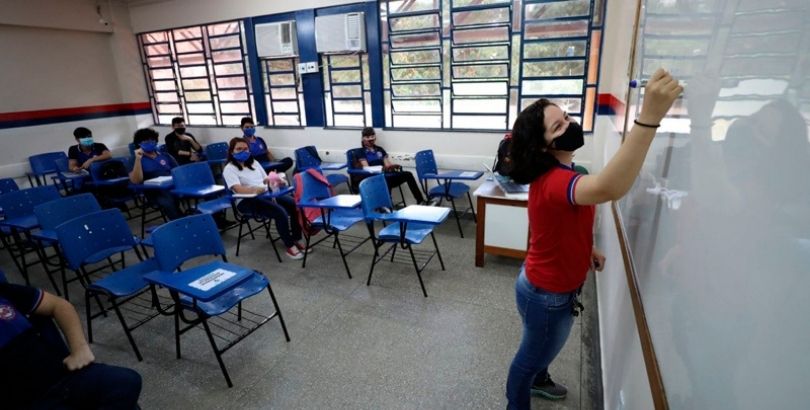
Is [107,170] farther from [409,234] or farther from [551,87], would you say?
[551,87]

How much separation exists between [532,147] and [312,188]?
3.02m

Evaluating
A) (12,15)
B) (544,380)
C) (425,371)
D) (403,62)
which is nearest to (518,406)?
(544,380)

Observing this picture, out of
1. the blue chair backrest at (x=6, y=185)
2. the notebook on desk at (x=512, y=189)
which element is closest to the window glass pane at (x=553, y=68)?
the notebook on desk at (x=512, y=189)

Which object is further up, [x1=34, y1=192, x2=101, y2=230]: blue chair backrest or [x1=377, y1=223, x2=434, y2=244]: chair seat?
[x1=34, y1=192, x2=101, y2=230]: blue chair backrest

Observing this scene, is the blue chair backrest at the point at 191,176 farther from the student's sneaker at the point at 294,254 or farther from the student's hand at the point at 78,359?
the student's hand at the point at 78,359

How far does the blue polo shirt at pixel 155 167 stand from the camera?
15.6 feet

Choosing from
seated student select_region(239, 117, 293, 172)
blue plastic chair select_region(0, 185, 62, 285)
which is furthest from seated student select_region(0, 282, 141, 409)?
seated student select_region(239, 117, 293, 172)

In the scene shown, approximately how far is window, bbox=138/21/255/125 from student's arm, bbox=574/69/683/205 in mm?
6562

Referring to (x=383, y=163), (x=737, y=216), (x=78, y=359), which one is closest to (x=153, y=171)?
(x=383, y=163)

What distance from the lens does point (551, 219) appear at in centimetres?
137

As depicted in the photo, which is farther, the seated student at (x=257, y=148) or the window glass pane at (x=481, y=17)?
the seated student at (x=257, y=148)

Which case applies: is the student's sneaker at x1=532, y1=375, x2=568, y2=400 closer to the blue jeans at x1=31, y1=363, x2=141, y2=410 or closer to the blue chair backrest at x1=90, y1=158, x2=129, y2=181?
the blue jeans at x1=31, y1=363, x2=141, y2=410

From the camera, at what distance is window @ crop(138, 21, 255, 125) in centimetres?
650

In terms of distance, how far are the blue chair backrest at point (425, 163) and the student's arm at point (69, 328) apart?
3622 millimetres
